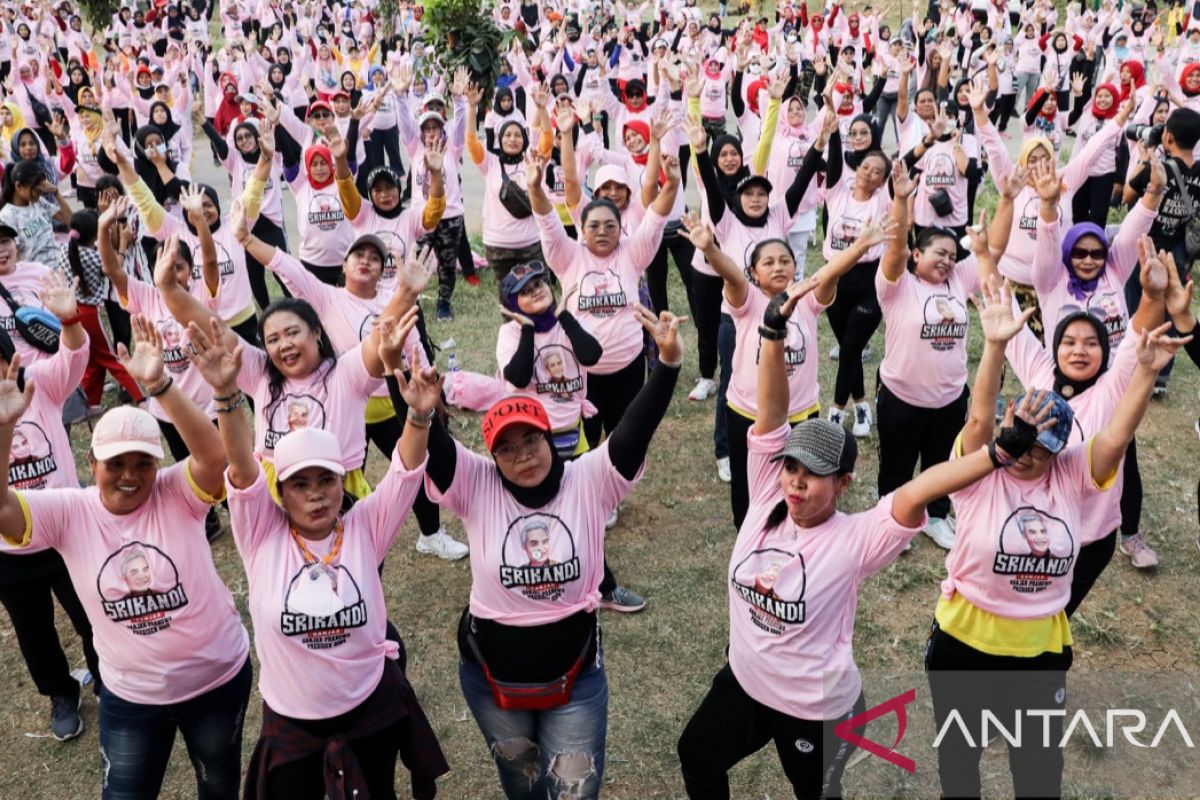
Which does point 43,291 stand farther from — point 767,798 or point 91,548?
point 767,798

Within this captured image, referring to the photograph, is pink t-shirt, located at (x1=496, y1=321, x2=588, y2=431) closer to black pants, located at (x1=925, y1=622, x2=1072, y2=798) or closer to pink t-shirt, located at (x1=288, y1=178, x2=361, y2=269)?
black pants, located at (x1=925, y1=622, x2=1072, y2=798)

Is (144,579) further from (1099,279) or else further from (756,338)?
(1099,279)

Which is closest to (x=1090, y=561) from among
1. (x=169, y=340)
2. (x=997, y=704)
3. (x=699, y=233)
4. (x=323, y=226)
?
(x=997, y=704)

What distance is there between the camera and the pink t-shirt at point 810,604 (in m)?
3.57

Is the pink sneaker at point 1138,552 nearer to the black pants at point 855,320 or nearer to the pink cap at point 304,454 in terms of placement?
the black pants at point 855,320

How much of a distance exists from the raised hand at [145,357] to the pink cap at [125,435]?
0.15 meters

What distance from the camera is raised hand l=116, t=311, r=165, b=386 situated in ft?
11.2

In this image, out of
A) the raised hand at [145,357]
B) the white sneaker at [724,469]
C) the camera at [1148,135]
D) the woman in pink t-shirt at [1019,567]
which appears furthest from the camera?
the white sneaker at [724,469]

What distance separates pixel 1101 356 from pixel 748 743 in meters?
2.61

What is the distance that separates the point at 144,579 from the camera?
3.64 meters

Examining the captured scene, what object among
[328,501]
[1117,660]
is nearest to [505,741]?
[328,501]

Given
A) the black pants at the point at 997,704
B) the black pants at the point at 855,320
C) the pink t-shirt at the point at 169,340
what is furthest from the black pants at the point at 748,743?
the black pants at the point at 855,320

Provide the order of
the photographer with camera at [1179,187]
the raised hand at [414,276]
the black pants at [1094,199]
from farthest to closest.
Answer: the black pants at [1094,199] → the photographer with camera at [1179,187] → the raised hand at [414,276]

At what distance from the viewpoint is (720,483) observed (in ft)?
24.7
